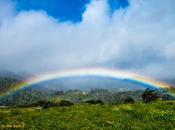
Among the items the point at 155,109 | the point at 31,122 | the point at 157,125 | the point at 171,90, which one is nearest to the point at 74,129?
the point at 31,122

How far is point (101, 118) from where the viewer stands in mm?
30734

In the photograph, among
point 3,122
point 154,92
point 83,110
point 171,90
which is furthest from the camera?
point 154,92

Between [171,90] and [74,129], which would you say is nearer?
[74,129]

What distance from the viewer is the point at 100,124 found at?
28703mm

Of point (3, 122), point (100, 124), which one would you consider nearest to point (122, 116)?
point (100, 124)

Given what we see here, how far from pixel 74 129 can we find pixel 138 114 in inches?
317

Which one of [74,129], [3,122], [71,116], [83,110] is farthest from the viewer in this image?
[83,110]

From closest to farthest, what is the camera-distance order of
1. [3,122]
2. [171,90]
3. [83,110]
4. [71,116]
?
[3,122], [71,116], [83,110], [171,90]

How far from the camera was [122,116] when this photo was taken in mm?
32156

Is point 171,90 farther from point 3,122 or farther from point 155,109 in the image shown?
point 3,122

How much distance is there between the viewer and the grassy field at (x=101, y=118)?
27.9 metres

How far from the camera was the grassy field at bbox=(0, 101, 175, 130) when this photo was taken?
27.9 meters

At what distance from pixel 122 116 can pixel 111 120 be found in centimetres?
236

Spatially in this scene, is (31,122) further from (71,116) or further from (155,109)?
(155,109)
